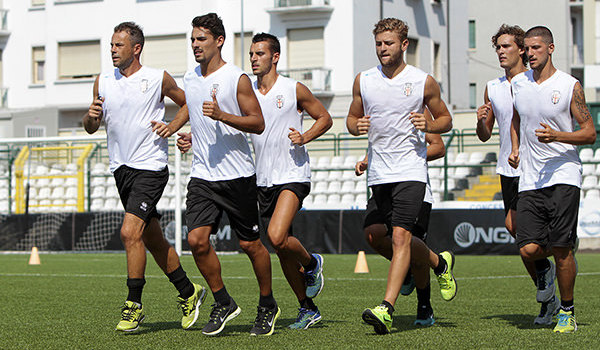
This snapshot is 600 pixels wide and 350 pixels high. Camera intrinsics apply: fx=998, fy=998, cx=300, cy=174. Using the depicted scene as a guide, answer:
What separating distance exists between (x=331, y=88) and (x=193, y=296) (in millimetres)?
30088

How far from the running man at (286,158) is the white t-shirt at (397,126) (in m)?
0.55

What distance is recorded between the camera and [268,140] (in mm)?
7938

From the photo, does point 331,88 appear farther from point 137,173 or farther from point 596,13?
point 137,173

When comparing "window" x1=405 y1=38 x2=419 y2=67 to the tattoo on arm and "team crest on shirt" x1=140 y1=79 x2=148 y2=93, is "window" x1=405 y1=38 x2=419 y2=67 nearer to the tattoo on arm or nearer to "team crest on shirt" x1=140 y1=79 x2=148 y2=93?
"team crest on shirt" x1=140 y1=79 x2=148 y2=93

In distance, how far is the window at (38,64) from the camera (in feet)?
140

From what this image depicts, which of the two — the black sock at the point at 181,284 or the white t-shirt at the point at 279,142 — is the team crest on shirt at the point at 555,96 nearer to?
the white t-shirt at the point at 279,142

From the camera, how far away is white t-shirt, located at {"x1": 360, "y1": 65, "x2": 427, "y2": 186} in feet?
24.9

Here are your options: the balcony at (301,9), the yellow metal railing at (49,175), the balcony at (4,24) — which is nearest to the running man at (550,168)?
the yellow metal railing at (49,175)

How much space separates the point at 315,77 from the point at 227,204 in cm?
2974

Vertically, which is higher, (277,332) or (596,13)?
(596,13)

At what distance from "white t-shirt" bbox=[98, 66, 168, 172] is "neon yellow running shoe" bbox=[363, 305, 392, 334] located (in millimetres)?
2056

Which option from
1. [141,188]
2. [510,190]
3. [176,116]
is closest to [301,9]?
[510,190]

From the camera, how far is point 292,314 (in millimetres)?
8914

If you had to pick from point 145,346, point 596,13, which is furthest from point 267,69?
point 596,13
